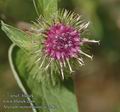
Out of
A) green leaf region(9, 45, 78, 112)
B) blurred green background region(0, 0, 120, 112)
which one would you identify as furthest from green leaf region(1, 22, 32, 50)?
blurred green background region(0, 0, 120, 112)

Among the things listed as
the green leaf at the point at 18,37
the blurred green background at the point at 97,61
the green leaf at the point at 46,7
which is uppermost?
the green leaf at the point at 46,7

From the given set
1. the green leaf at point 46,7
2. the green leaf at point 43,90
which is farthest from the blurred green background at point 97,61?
the green leaf at point 46,7

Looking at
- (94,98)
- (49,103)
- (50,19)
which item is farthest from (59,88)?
(94,98)

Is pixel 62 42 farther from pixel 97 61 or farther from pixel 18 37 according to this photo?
pixel 97 61

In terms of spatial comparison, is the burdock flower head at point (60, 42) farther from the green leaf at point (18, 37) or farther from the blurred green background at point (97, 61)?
the blurred green background at point (97, 61)

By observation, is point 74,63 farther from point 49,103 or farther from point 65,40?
point 49,103

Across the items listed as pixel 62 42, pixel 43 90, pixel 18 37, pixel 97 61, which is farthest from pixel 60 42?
pixel 97 61
